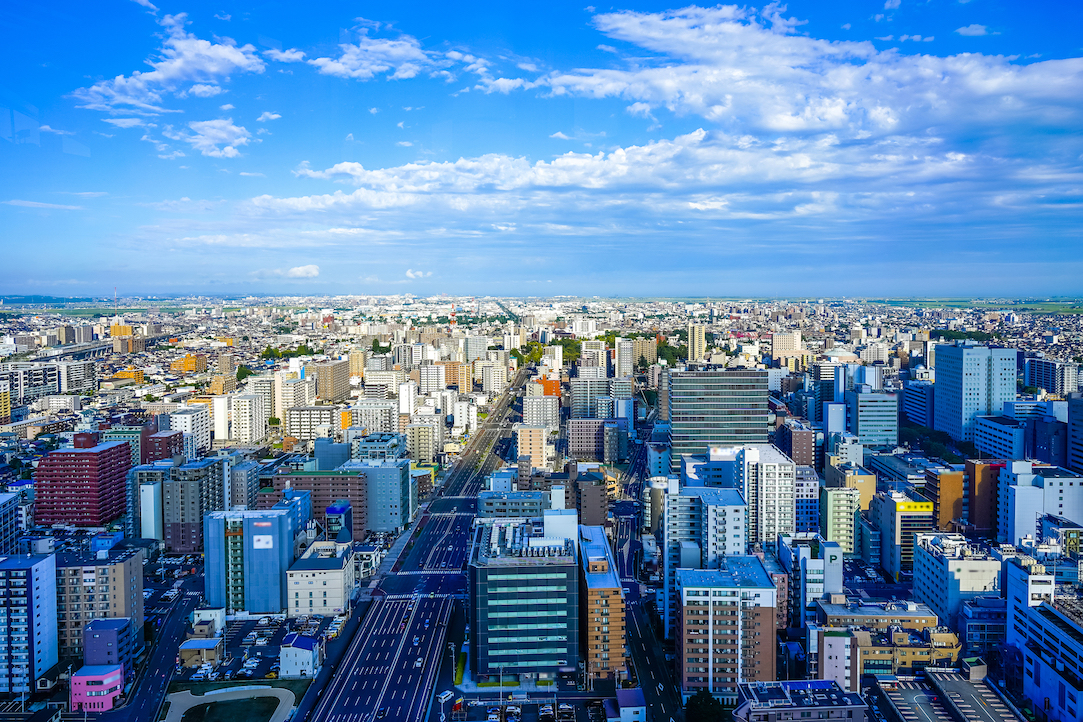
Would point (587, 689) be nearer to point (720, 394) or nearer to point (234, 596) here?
point (234, 596)

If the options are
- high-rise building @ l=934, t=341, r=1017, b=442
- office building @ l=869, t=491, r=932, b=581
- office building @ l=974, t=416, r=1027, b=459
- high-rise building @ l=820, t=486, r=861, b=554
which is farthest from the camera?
high-rise building @ l=934, t=341, r=1017, b=442

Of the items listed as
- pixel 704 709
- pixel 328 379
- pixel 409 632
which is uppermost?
pixel 328 379

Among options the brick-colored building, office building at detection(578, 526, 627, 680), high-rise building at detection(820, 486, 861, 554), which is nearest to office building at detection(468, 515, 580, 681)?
office building at detection(578, 526, 627, 680)

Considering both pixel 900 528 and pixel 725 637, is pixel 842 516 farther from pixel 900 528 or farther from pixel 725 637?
pixel 725 637

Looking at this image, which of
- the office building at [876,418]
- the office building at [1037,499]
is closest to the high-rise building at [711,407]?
the office building at [876,418]

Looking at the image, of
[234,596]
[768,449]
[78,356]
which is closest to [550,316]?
[78,356]

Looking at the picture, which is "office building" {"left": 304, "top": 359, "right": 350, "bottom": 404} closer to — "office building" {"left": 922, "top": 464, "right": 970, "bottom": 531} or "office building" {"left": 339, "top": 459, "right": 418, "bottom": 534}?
"office building" {"left": 339, "top": 459, "right": 418, "bottom": 534}

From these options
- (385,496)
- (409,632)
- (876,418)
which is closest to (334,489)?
(385,496)
